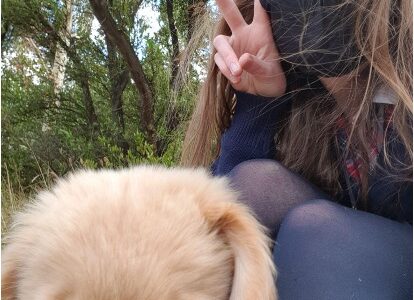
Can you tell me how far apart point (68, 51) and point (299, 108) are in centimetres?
448

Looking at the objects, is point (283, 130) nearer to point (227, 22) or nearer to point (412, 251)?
point (227, 22)

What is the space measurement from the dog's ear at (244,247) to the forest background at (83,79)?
3810 mm

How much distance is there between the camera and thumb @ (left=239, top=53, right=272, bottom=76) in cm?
183

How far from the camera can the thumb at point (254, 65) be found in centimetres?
183

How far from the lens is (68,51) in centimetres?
609

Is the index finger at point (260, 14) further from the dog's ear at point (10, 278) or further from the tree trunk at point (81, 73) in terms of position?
the tree trunk at point (81, 73)

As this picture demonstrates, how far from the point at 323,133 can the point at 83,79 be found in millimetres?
4567

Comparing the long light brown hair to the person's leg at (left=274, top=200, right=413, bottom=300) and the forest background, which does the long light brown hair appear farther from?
the forest background

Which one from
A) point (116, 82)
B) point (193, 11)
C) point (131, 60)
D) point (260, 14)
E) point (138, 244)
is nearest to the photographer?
point (138, 244)

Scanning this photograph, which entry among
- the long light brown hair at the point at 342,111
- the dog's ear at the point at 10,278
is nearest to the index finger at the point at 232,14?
the long light brown hair at the point at 342,111

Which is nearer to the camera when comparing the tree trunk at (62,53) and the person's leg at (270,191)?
the person's leg at (270,191)

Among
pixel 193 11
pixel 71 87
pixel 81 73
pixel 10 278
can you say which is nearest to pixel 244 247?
pixel 10 278

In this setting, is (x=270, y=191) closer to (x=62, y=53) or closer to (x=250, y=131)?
(x=250, y=131)

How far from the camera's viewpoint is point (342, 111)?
186 centimetres
